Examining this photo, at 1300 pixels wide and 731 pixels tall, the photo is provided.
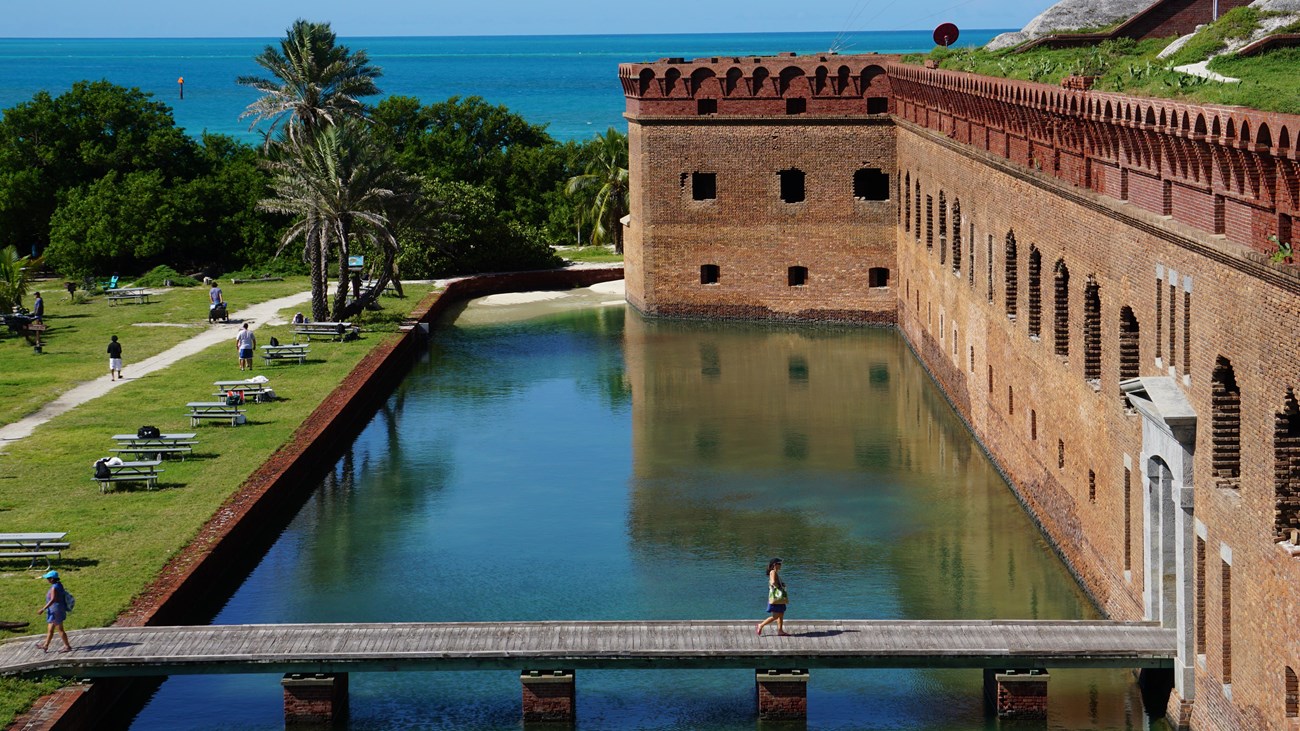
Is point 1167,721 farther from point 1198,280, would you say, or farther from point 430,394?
point 430,394

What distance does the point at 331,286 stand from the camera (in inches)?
2100

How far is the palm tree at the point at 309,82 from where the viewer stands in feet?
160

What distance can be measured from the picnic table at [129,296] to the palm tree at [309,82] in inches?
236

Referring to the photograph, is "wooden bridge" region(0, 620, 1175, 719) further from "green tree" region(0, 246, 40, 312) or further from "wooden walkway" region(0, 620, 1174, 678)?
"green tree" region(0, 246, 40, 312)

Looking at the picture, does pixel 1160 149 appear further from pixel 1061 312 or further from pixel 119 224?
pixel 119 224

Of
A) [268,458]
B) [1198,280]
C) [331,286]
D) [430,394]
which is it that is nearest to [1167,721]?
[1198,280]

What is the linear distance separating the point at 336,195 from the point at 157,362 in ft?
20.9

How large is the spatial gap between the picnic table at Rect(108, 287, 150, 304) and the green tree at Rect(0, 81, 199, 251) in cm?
730

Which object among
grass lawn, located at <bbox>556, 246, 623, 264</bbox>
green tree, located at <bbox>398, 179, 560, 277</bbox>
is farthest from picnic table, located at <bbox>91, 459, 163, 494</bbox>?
grass lawn, located at <bbox>556, 246, 623, 264</bbox>

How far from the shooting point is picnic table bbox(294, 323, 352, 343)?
43.6 metres

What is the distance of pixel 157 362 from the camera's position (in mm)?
40312

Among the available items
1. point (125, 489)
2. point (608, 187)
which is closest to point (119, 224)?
point (608, 187)

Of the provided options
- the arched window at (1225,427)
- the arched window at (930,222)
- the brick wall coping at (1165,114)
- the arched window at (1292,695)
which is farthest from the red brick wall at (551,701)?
the arched window at (930,222)

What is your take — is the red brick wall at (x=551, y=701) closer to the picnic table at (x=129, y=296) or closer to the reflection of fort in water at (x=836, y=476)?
the reflection of fort in water at (x=836, y=476)
